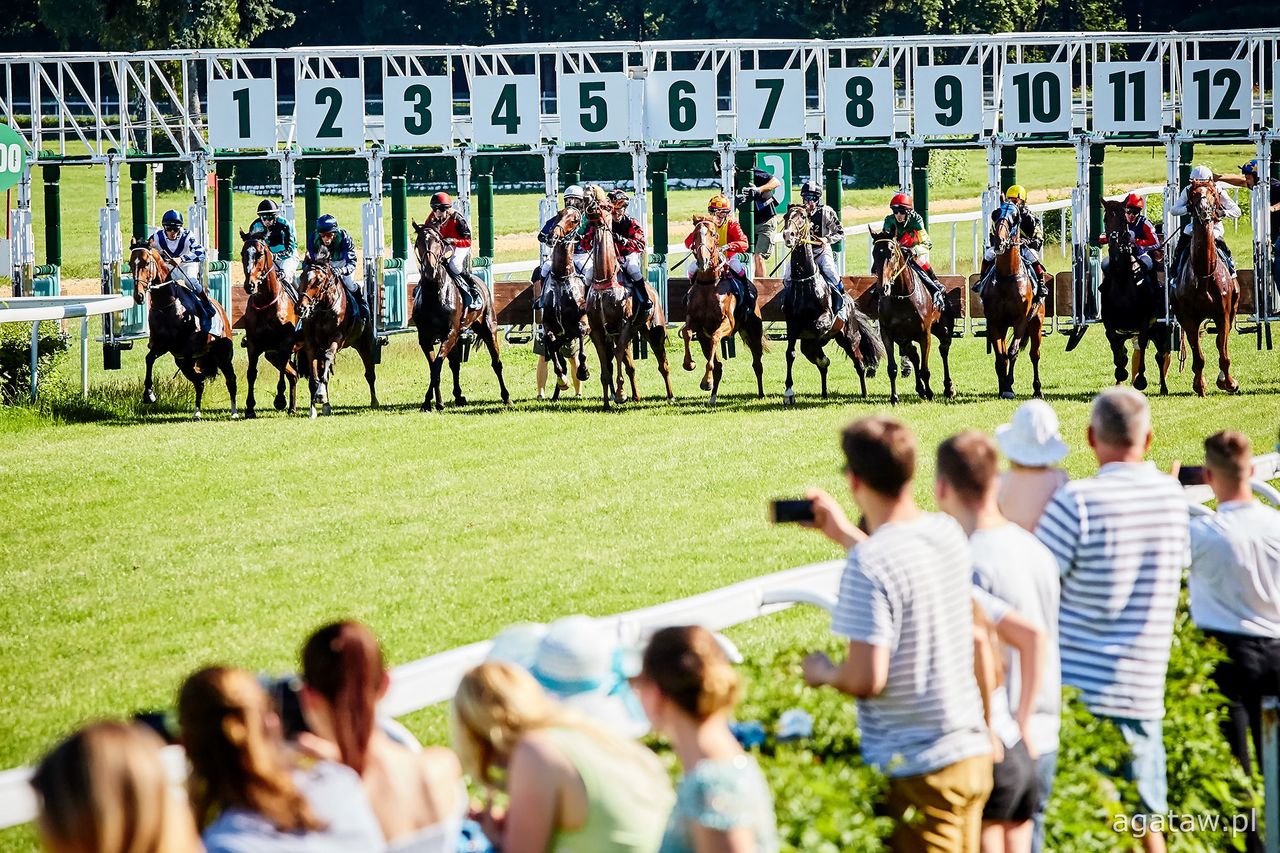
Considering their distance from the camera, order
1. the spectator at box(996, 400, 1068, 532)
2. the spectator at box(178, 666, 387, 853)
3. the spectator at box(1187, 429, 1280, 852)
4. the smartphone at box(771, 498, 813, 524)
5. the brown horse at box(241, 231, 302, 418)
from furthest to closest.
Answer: the brown horse at box(241, 231, 302, 418) < the spectator at box(1187, 429, 1280, 852) < the spectator at box(996, 400, 1068, 532) < the smartphone at box(771, 498, 813, 524) < the spectator at box(178, 666, 387, 853)

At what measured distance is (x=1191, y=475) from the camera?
5.75 meters

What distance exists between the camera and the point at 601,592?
8.88 meters

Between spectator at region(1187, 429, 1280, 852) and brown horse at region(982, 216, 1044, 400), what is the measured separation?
11.3m

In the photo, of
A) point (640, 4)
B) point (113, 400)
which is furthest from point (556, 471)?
point (640, 4)

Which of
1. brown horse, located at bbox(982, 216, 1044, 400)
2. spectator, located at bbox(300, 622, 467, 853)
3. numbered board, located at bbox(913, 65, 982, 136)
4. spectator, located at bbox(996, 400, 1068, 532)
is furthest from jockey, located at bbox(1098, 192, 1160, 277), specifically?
spectator, located at bbox(300, 622, 467, 853)

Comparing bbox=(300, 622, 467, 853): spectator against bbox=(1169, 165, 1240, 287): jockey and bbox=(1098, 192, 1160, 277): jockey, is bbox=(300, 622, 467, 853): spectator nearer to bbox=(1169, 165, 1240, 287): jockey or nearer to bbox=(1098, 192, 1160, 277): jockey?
bbox=(1169, 165, 1240, 287): jockey

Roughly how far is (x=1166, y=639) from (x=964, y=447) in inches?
37.5

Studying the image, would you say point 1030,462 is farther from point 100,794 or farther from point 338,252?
point 338,252

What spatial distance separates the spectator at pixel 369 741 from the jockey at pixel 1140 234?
15040mm

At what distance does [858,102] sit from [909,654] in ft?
59.2

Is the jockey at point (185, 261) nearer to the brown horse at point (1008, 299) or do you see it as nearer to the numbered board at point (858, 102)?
the brown horse at point (1008, 299)

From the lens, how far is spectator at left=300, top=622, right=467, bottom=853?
338 centimetres

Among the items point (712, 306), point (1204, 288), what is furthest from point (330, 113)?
point (1204, 288)

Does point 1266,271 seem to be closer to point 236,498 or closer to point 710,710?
point 236,498
